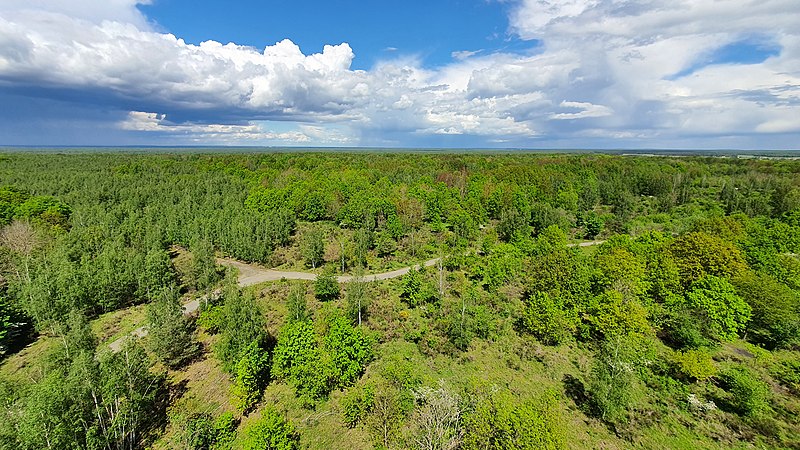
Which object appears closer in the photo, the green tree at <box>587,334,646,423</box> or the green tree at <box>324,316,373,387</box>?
the green tree at <box>587,334,646,423</box>

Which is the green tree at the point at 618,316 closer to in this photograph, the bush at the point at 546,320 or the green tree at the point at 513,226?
the bush at the point at 546,320

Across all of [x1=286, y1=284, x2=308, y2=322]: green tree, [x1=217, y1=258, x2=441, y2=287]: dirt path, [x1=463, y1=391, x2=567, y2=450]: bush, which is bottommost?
[x1=217, y1=258, x2=441, y2=287]: dirt path

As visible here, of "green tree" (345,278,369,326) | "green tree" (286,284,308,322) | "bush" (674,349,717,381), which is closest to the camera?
"bush" (674,349,717,381)

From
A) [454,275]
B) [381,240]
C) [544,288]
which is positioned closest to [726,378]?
[544,288]

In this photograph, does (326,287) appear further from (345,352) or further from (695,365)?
(695,365)

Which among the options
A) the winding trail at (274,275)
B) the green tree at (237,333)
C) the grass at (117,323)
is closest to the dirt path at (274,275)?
the winding trail at (274,275)

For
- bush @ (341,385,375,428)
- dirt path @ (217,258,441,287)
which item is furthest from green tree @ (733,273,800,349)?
bush @ (341,385,375,428)

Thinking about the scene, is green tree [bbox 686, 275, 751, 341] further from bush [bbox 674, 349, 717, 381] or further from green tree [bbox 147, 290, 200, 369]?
green tree [bbox 147, 290, 200, 369]

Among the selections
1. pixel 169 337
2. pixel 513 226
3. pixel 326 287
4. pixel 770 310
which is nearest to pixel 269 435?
pixel 169 337
